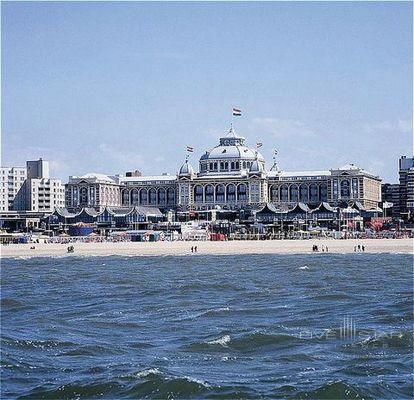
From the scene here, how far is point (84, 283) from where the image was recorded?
6075 cm

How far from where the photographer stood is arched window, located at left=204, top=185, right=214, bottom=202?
190 metres

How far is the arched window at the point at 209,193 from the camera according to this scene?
190 metres

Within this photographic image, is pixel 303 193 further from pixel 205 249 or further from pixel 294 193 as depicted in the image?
pixel 205 249

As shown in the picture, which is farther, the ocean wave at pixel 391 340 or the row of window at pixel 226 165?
the row of window at pixel 226 165

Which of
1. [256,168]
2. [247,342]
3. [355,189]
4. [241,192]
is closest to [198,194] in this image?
[241,192]

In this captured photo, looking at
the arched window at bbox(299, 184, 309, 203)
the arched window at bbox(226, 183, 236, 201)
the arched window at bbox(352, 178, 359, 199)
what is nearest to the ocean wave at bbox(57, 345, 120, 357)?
the arched window at bbox(352, 178, 359, 199)

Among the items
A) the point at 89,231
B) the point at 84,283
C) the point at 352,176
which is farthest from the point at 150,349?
the point at 352,176

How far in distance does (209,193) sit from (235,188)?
563 centimetres

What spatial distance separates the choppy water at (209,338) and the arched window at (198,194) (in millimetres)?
128857

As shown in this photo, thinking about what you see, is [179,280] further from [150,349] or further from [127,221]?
[127,221]

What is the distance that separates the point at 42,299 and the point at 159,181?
14930 cm

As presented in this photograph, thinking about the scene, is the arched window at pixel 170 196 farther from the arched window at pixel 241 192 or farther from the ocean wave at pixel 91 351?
the ocean wave at pixel 91 351

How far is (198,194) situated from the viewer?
19162 centimetres

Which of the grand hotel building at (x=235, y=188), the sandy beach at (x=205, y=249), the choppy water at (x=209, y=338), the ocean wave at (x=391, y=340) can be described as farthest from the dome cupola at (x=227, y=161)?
the ocean wave at (x=391, y=340)
